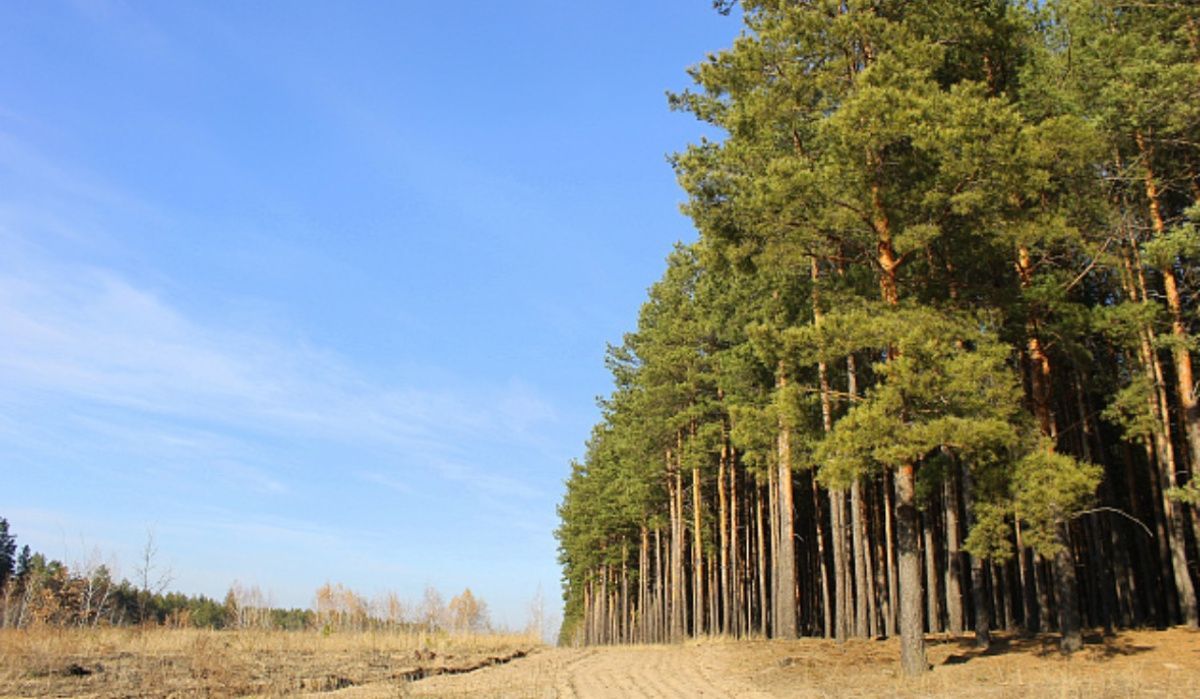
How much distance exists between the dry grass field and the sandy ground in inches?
1.0

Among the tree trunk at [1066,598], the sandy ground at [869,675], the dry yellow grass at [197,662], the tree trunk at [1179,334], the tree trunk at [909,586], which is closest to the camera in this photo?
the sandy ground at [869,675]

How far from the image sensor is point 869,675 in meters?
11.7

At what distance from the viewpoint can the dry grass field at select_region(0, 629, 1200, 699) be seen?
10.4 meters

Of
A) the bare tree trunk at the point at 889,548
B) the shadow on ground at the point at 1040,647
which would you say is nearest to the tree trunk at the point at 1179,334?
the shadow on ground at the point at 1040,647

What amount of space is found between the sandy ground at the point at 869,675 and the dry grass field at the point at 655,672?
0.03 meters

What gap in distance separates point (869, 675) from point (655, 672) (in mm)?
4193

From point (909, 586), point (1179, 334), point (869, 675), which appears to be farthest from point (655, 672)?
point (1179, 334)

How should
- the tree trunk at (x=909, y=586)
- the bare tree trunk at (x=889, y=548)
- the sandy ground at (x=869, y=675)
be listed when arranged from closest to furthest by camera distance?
1. the sandy ground at (x=869, y=675)
2. the tree trunk at (x=909, y=586)
3. the bare tree trunk at (x=889, y=548)

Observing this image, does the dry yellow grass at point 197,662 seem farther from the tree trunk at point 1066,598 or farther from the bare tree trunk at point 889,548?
the bare tree trunk at point 889,548

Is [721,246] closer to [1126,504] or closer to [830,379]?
[830,379]

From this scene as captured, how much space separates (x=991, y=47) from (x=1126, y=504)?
18.7 metres

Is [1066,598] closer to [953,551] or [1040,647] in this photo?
[1040,647]

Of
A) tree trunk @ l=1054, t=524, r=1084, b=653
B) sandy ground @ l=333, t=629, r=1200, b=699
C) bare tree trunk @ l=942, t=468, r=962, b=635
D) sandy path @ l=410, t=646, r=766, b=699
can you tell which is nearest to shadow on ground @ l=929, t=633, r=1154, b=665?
sandy ground @ l=333, t=629, r=1200, b=699

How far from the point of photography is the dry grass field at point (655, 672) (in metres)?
10.4
